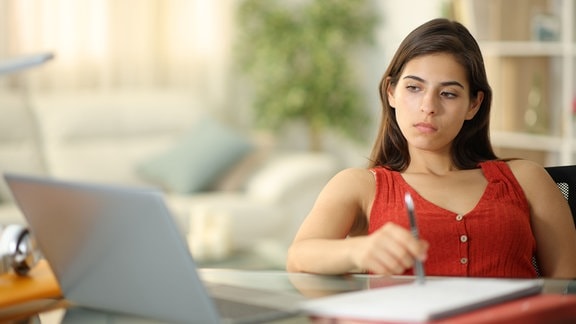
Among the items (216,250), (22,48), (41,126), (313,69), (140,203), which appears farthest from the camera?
(313,69)

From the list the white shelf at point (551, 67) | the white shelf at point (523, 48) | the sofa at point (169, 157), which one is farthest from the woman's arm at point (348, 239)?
the white shelf at point (523, 48)

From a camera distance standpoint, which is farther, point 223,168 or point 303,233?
A: point 223,168

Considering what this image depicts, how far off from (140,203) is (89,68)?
175 inches

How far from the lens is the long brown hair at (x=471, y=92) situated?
Answer: 4.76 feet

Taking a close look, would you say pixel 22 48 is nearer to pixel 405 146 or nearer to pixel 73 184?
pixel 405 146

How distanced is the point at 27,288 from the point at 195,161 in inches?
135

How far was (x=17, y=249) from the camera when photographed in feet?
4.66

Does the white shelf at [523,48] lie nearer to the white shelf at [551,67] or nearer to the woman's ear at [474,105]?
the white shelf at [551,67]

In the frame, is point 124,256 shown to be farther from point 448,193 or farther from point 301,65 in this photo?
point 301,65

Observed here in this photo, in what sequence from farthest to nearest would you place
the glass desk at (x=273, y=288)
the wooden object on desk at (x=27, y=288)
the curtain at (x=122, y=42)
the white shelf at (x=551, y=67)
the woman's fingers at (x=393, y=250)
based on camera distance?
the curtain at (x=122, y=42) < the white shelf at (x=551, y=67) < the wooden object on desk at (x=27, y=288) < the glass desk at (x=273, y=288) < the woman's fingers at (x=393, y=250)

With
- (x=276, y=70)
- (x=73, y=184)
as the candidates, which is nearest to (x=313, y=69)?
(x=276, y=70)

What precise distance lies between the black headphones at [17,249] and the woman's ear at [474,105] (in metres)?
0.68

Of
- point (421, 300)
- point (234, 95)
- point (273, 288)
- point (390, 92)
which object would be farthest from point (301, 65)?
point (421, 300)

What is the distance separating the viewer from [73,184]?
1062mm
